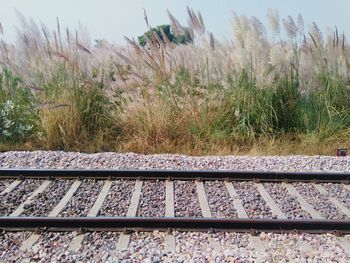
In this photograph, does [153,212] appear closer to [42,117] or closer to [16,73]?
[42,117]

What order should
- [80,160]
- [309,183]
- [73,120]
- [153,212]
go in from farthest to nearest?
1. [73,120]
2. [80,160]
3. [309,183]
4. [153,212]

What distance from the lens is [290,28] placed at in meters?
7.64

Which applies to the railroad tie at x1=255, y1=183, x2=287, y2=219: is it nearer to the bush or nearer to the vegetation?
the vegetation

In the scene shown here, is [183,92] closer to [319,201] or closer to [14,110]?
[14,110]

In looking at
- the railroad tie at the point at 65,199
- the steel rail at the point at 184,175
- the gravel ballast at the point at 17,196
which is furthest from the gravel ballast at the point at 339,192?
the gravel ballast at the point at 17,196

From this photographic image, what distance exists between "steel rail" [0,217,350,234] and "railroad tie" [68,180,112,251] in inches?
5.5

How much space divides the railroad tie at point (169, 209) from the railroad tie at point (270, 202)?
0.88 metres

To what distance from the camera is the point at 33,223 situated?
154 inches

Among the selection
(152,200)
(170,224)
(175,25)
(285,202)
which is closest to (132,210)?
(152,200)

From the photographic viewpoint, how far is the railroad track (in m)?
3.89

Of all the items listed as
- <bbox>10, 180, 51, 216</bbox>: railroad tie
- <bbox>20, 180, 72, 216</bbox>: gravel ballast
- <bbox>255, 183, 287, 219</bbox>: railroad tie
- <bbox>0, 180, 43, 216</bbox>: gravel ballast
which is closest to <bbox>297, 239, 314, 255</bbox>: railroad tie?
<bbox>255, 183, 287, 219</bbox>: railroad tie

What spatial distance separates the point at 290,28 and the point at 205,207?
4.23 m

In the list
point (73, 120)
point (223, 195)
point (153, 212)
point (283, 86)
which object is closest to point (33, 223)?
point (153, 212)

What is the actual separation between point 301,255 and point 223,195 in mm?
1356
